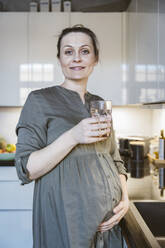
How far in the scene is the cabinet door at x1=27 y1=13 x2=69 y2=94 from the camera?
224 cm

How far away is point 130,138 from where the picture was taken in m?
2.36

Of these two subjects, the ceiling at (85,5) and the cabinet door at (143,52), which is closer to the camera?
the cabinet door at (143,52)

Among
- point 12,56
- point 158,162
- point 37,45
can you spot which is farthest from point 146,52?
point 12,56

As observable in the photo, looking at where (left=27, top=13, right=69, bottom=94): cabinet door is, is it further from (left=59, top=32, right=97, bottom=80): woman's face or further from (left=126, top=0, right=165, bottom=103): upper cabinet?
(left=59, top=32, right=97, bottom=80): woman's face

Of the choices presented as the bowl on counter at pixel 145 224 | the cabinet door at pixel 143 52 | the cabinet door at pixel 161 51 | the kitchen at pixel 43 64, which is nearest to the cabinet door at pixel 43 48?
the kitchen at pixel 43 64

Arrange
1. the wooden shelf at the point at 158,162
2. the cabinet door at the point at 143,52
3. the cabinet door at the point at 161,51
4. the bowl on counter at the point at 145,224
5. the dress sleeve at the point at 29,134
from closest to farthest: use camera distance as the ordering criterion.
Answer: the bowl on counter at the point at 145,224
the dress sleeve at the point at 29,134
the cabinet door at the point at 161,51
the cabinet door at the point at 143,52
the wooden shelf at the point at 158,162

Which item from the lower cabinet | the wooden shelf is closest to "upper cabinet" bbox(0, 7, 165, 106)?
the wooden shelf

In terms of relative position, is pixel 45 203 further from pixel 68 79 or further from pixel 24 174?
pixel 68 79

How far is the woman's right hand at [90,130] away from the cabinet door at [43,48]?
1549 mm

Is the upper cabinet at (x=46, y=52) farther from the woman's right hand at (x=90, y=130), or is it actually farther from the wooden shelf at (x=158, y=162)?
the woman's right hand at (x=90, y=130)

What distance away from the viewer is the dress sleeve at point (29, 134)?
82 cm

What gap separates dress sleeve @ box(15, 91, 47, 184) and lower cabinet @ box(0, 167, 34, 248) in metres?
1.20

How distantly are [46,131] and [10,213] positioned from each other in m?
1.35

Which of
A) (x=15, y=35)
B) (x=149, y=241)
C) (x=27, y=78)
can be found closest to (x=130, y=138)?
(x=27, y=78)
